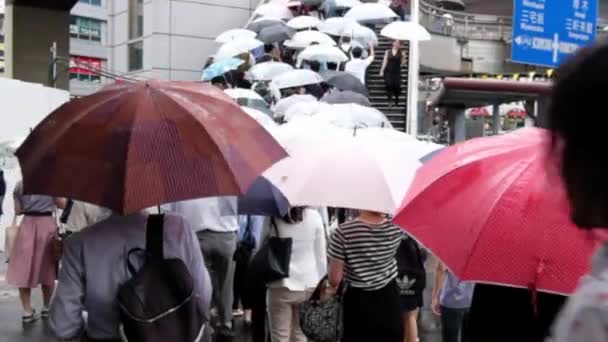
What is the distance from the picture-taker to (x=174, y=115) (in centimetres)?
367

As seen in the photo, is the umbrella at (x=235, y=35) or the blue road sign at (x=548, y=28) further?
the umbrella at (x=235, y=35)

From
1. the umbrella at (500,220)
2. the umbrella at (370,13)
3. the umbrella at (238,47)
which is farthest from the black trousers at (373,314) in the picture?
the umbrella at (370,13)

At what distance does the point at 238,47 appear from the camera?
20.8 metres

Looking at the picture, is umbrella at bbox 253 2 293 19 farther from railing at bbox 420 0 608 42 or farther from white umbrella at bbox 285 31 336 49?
railing at bbox 420 0 608 42

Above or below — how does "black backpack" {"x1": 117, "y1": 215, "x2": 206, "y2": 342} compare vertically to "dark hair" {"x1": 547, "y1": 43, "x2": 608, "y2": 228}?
below

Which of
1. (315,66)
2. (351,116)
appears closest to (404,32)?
(315,66)

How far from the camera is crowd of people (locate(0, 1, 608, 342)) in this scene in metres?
1.56

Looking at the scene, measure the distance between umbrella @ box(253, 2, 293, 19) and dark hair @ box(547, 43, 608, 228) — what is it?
24.7 meters

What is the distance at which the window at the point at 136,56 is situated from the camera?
93.9ft

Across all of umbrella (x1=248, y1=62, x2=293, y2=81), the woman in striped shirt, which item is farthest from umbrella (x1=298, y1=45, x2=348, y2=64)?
the woman in striped shirt

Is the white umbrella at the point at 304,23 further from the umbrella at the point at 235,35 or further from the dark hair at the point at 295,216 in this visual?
the dark hair at the point at 295,216

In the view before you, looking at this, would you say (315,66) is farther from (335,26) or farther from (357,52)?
(335,26)

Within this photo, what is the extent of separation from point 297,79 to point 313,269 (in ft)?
36.5

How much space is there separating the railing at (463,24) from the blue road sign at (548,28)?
68.0 feet
